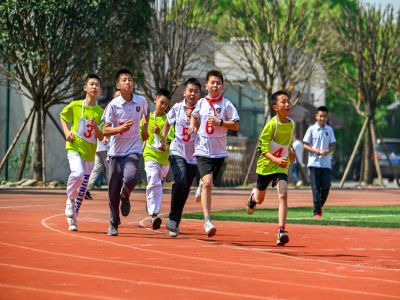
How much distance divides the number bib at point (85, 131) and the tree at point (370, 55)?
29.0 m

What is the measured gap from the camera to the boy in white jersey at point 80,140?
1641 centimetres

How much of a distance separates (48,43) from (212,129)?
2072 cm

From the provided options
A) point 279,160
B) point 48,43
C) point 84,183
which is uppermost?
point 48,43

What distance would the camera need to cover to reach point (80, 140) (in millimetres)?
16531

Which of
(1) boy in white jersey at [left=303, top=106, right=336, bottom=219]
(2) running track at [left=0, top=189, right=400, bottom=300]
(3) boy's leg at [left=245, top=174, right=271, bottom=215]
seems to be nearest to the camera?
(2) running track at [left=0, top=189, right=400, bottom=300]

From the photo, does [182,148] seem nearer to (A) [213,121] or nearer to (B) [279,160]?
(A) [213,121]

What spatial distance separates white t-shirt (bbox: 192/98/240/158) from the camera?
15406mm

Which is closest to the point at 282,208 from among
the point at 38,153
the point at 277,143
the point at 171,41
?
the point at 277,143

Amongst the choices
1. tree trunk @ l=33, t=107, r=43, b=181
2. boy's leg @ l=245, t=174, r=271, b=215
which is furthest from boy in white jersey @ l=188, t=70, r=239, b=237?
tree trunk @ l=33, t=107, r=43, b=181

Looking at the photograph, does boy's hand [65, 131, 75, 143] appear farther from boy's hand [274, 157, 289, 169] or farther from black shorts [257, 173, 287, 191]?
boy's hand [274, 157, 289, 169]

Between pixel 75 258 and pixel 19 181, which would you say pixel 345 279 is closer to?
pixel 75 258

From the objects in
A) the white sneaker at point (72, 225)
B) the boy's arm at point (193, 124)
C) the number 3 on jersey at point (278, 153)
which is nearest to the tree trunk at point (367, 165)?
the number 3 on jersey at point (278, 153)

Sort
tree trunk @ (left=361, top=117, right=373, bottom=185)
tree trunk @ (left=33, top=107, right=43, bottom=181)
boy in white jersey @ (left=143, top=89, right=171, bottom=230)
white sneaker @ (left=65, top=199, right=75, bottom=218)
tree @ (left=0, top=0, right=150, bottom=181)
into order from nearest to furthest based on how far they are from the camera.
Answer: white sneaker @ (left=65, top=199, right=75, bottom=218) → boy in white jersey @ (left=143, top=89, right=171, bottom=230) → tree @ (left=0, top=0, right=150, bottom=181) → tree trunk @ (left=33, top=107, right=43, bottom=181) → tree trunk @ (left=361, top=117, right=373, bottom=185)

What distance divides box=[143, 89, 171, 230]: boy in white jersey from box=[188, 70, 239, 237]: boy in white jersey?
4.58 ft
